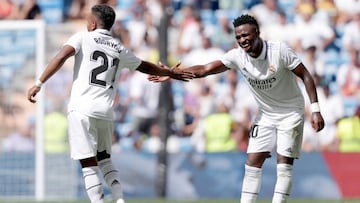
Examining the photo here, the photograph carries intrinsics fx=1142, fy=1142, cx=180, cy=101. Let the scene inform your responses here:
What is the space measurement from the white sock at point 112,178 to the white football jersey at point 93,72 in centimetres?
53

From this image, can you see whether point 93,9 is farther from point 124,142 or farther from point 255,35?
point 124,142

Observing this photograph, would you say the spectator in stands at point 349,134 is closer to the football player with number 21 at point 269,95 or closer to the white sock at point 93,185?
the football player with number 21 at point 269,95

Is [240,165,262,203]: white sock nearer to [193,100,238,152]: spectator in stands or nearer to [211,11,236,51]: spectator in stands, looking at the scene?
[193,100,238,152]: spectator in stands

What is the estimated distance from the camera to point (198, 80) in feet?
64.8

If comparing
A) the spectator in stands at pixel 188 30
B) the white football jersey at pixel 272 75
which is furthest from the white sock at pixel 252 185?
the spectator in stands at pixel 188 30

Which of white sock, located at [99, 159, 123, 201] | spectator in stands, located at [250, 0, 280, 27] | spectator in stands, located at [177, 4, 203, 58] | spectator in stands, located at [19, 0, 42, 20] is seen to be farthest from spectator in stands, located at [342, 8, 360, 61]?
white sock, located at [99, 159, 123, 201]

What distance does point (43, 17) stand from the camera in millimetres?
21297

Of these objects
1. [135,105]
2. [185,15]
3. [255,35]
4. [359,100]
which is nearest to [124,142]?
[135,105]

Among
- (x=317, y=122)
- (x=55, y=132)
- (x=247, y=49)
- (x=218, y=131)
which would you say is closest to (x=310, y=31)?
(x=218, y=131)

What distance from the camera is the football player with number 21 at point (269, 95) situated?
11211mm

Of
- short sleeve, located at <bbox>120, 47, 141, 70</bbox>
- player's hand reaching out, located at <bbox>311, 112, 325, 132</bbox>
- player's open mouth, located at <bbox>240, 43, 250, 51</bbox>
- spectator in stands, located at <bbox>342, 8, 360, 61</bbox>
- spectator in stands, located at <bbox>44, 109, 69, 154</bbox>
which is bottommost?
spectator in stands, located at <bbox>44, 109, 69, 154</bbox>

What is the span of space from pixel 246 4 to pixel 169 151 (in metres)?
3.50

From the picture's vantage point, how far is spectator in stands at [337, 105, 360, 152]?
1859cm

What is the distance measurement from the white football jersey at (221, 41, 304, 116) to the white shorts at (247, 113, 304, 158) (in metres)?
0.10
